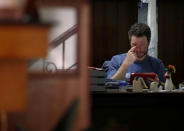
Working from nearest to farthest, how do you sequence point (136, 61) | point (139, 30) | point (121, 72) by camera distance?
1. point (121, 72)
2. point (139, 30)
3. point (136, 61)

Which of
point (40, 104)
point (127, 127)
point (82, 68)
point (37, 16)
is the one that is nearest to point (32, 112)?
point (40, 104)

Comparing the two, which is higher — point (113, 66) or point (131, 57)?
point (131, 57)

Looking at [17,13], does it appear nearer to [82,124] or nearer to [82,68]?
[82,68]

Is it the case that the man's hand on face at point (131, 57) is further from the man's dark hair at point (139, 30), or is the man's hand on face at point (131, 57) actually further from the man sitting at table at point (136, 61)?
the man's dark hair at point (139, 30)

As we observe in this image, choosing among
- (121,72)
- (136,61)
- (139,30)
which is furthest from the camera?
(136,61)

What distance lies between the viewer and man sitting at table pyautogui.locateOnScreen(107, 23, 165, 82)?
466cm

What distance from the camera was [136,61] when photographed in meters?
4.95

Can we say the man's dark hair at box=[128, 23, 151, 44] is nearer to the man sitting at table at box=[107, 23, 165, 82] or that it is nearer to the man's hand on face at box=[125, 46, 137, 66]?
the man sitting at table at box=[107, 23, 165, 82]

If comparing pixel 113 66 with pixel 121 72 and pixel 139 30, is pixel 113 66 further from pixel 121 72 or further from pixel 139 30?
pixel 139 30

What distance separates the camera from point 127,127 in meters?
3.29

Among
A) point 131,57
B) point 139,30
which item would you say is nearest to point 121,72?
point 131,57

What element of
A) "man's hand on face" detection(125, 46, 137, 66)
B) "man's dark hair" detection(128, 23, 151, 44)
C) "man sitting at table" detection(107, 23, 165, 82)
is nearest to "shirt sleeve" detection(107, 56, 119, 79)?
"man sitting at table" detection(107, 23, 165, 82)

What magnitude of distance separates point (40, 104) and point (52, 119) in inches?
2.9

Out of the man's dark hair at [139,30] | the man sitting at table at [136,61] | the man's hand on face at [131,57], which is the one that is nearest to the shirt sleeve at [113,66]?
the man sitting at table at [136,61]
